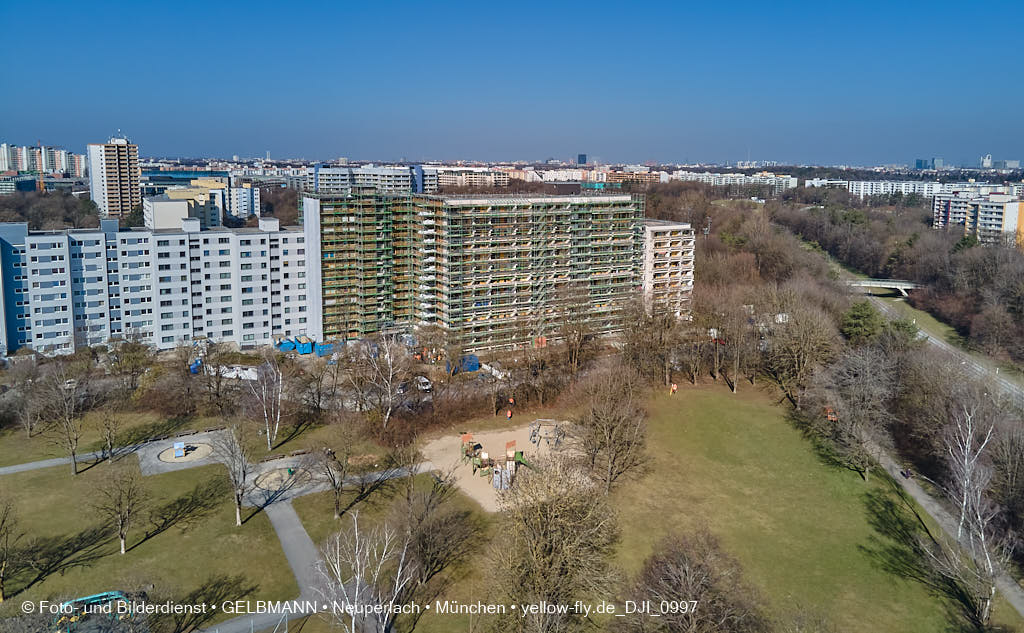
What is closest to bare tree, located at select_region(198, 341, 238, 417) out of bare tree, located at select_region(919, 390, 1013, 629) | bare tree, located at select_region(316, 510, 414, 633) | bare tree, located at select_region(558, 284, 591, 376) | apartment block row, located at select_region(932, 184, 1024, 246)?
bare tree, located at select_region(316, 510, 414, 633)

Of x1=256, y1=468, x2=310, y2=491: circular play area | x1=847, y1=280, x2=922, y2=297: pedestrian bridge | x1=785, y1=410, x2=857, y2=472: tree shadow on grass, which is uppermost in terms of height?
x1=847, y1=280, x2=922, y2=297: pedestrian bridge

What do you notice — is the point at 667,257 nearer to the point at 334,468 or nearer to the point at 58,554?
the point at 334,468

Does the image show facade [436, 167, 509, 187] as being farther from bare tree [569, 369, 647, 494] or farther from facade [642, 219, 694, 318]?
bare tree [569, 369, 647, 494]

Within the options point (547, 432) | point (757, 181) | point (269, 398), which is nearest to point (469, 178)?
point (757, 181)

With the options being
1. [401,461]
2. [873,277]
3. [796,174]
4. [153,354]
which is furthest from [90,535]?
[796,174]

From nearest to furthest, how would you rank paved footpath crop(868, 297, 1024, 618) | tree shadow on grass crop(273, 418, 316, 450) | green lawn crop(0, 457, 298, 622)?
paved footpath crop(868, 297, 1024, 618)
green lawn crop(0, 457, 298, 622)
tree shadow on grass crop(273, 418, 316, 450)

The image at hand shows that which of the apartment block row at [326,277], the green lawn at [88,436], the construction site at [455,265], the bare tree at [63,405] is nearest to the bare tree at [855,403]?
the apartment block row at [326,277]

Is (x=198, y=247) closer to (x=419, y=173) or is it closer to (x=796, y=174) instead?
(x=419, y=173)

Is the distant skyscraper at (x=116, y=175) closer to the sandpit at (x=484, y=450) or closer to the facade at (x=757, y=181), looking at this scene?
the sandpit at (x=484, y=450)
